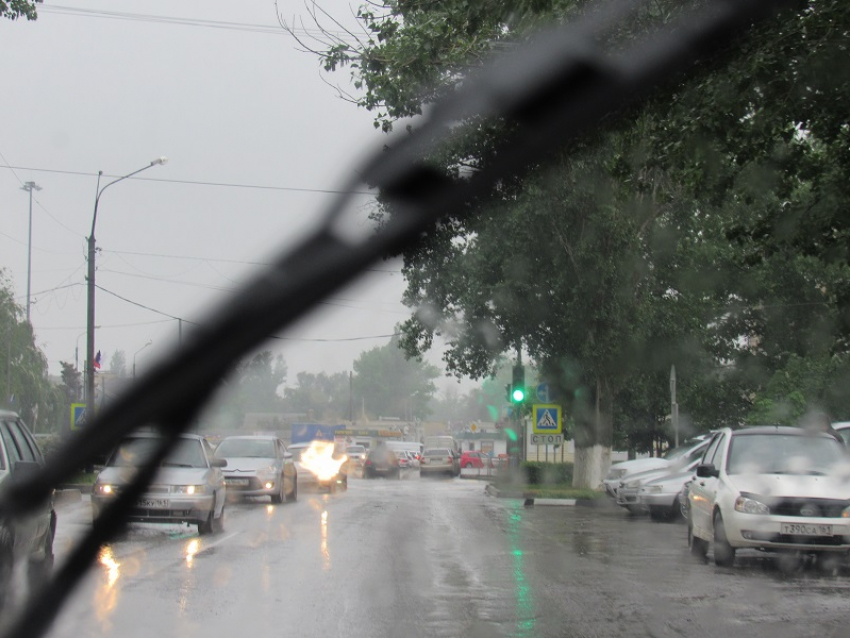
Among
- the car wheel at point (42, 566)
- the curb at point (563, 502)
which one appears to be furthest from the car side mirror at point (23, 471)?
the curb at point (563, 502)

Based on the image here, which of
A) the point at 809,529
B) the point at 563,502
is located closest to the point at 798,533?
the point at 809,529

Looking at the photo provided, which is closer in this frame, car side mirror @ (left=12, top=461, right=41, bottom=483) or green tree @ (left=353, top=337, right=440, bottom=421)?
car side mirror @ (left=12, top=461, right=41, bottom=483)

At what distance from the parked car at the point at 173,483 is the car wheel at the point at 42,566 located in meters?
4.96

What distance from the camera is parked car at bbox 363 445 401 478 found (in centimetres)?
4943

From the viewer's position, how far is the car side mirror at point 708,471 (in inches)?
513

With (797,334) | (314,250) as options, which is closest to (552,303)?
(797,334)

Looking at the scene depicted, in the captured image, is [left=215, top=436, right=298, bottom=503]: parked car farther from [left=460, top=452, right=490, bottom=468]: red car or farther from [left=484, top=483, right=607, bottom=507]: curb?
[left=460, top=452, right=490, bottom=468]: red car

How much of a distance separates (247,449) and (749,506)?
47.8ft

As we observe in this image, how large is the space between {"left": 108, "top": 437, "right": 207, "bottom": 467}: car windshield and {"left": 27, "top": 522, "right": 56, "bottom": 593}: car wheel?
620 cm

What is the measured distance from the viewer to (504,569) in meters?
11.8

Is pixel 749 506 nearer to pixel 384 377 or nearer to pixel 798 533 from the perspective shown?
pixel 798 533

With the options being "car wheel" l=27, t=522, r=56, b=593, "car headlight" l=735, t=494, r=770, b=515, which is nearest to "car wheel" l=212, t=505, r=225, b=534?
"car wheel" l=27, t=522, r=56, b=593

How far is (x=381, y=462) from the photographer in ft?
162

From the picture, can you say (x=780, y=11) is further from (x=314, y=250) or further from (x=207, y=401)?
(x=207, y=401)
